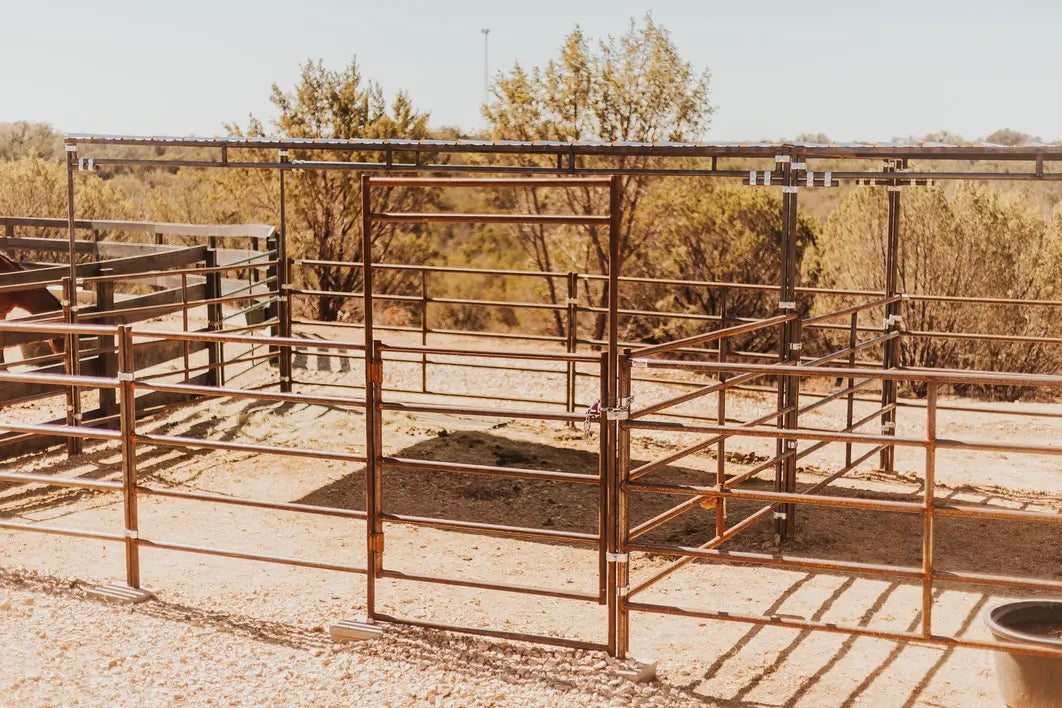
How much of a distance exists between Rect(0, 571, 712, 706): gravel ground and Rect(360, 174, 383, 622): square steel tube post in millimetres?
337

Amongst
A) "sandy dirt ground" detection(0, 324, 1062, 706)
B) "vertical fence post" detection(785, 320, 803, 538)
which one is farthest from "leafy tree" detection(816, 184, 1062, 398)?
"vertical fence post" detection(785, 320, 803, 538)

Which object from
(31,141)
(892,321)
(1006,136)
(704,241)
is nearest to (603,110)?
(704,241)

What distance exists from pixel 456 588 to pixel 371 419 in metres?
1.53

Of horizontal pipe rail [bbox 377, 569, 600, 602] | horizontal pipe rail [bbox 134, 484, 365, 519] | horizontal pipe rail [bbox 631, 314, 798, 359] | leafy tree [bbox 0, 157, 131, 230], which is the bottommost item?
horizontal pipe rail [bbox 377, 569, 600, 602]

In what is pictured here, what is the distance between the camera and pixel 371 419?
16.8 ft

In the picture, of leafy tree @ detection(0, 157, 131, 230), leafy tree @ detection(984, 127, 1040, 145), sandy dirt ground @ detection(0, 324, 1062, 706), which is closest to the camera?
sandy dirt ground @ detection(0, 324, 1062, 706)

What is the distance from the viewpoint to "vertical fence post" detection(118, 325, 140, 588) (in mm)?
5535

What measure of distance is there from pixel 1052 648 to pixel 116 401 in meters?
7.91

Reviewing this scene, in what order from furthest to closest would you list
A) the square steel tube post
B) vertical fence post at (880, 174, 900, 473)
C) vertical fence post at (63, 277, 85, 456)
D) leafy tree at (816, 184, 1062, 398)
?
leafy tree at (816, 184, 1062, 398) < vertical fence post at (63, 277, 85, 456) < vertical fence post at (880, 174, 900, 473) < the square steel tube post

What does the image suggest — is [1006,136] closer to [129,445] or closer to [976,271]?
[976,271]

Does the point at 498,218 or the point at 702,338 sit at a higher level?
the point at 498,218

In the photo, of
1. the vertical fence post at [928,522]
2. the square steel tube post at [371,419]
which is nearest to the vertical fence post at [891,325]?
the vertical fence post at [928,522]

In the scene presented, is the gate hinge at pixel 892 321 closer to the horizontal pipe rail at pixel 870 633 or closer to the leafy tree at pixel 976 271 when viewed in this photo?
the horizontal pipe rail at pixel 870 633

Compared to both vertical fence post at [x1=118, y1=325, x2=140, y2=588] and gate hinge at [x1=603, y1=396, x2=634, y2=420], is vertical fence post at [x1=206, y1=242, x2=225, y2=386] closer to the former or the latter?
vertical fence post at [x1=118, y1=325, x2=140, y2=588]
